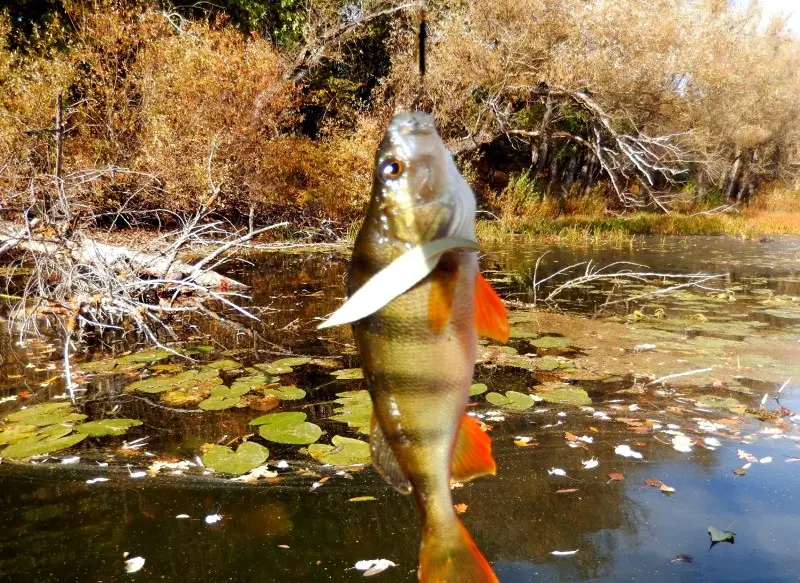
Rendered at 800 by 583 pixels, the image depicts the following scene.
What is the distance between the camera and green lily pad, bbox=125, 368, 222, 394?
207 inches

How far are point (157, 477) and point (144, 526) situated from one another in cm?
52

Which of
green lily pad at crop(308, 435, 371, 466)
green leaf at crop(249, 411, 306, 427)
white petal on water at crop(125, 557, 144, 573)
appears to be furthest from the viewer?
green leaf at crop(249, 411, 306, 427)

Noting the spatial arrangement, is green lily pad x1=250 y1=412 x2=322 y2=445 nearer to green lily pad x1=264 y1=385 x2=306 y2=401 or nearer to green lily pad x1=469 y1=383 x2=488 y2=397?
green lily pad x1=264 y1=385 x2=306 y2=401

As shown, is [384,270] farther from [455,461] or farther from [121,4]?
[121,4]

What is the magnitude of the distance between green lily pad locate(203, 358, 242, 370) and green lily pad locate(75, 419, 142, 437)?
1.35 m

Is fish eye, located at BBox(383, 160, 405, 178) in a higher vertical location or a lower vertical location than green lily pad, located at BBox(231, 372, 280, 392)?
higher

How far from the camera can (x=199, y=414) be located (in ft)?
15.5

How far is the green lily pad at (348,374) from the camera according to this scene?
562cm

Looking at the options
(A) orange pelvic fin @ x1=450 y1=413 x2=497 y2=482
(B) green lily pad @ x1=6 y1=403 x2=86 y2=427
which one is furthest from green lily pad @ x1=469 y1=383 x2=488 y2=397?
(A) orange pelvic fin @ x1=450 y1=413 x2=497 y2=482

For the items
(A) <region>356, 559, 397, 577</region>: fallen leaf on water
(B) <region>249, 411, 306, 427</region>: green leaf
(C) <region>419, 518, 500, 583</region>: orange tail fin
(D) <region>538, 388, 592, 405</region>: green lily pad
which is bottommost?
(A) <region>356, 559, 397, 577</region>: fallen leaf on water

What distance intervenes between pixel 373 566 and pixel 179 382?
3047mm

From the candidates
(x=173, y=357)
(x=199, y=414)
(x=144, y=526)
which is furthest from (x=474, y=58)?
(x=144, y=526)

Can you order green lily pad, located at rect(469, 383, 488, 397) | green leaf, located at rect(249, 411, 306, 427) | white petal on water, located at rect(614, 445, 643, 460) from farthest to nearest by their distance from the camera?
green lily pad, located at rect(469, 383, 488, 397)
green leaf, located at rect(249, 411, 306, 427)
white petal on water, located at rect(614, 445, 643, 460)

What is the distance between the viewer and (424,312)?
3.62ft
